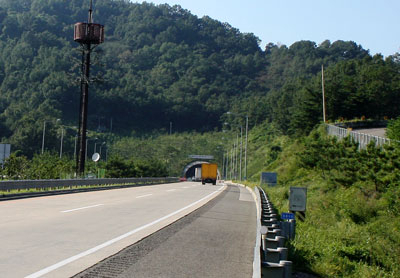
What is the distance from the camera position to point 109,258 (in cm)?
884

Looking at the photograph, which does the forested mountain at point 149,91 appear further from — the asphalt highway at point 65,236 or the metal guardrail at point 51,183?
the asphalt highway at point 65,236

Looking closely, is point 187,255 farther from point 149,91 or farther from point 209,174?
point 149,91

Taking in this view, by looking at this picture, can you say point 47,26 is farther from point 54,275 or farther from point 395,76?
point 54,275

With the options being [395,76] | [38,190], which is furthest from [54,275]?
[395,76]

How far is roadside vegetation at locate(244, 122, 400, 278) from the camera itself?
38.3ft

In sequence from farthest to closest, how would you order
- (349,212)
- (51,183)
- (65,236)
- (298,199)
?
(51,183)
(349,212)
(298,199)
(65,236)

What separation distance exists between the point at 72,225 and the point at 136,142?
125413mm

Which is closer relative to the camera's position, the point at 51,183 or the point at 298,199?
the point at 298,199

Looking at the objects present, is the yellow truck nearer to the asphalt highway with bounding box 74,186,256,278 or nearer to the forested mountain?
the forested mountain

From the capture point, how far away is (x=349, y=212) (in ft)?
74.9

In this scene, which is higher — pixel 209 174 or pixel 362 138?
pixel 362 138

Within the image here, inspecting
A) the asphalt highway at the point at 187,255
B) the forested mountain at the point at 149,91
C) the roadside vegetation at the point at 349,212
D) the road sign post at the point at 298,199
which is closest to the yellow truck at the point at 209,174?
the forested mountain at the point at 149,91

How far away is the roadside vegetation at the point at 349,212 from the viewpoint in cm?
1169

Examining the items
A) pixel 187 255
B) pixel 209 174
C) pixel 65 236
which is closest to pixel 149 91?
pixel 209 174
